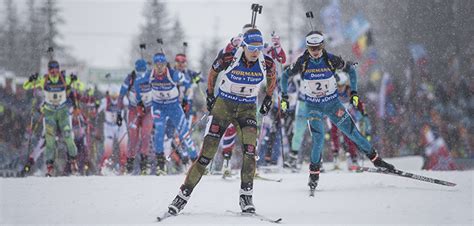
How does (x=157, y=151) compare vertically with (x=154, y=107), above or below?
below

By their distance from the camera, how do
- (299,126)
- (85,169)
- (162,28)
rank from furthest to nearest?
(162,28)
(85,169)
(299,126)

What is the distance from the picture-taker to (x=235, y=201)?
27.9ft

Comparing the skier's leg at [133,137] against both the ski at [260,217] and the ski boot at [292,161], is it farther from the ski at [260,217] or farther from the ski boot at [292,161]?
the ski at [260,217]

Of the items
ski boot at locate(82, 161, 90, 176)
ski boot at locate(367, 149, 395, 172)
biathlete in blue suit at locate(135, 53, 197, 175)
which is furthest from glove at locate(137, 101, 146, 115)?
ski boot at locate(367, 149, 395, 172)

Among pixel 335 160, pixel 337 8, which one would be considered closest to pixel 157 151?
pixel 335 160

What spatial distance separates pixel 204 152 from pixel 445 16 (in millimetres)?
15195

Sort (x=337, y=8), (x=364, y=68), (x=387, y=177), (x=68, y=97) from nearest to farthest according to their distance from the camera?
1. (x=387, y=177)
2. (x=68, y=97)
3. (x=364, y=68)
4. (x=337, y=8)

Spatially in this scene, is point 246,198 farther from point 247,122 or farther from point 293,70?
point 293,70

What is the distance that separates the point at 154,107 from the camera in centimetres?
1330

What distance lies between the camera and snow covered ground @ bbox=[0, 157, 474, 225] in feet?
22.8

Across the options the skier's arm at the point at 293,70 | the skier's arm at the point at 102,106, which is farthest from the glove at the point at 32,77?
the skier's arm at the point at 293,70

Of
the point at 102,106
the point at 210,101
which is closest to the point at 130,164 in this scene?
the point at 102,106

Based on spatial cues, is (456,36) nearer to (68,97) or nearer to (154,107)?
(154,107)

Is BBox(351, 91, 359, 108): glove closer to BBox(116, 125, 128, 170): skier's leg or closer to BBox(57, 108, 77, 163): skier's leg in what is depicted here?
BBox(57, 108, 77, 163): skier's leg
